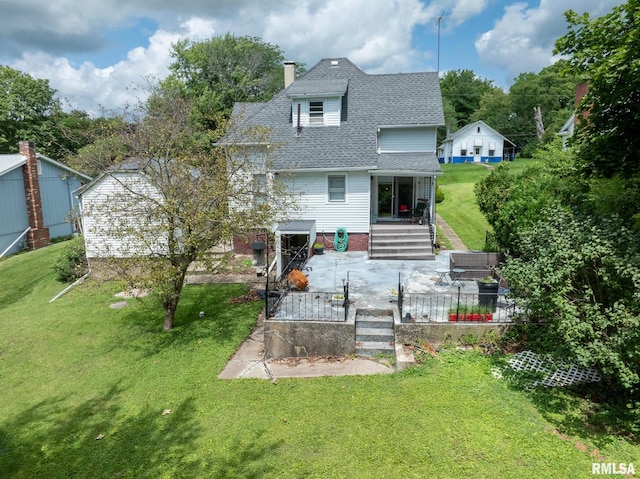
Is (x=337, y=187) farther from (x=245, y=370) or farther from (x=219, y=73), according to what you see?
(x=219, y=73)

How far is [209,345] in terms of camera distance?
37.1ft

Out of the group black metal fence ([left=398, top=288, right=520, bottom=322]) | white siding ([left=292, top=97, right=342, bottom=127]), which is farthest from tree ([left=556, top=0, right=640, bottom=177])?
A: white siding ([left=292, top=97, right=342, bottom=127])

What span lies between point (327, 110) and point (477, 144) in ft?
141

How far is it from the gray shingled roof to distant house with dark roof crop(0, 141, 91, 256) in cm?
1402

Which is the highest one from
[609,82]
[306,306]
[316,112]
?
[316,112]

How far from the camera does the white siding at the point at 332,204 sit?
18438 mm

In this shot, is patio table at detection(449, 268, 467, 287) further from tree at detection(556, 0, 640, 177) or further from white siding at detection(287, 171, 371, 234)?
white siding at detection(287, 171, 371, 234)

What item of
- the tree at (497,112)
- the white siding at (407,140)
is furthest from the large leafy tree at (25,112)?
the tree at (497,112)

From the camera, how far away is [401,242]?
17.7 m

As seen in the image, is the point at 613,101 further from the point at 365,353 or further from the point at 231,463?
the point at 231,463

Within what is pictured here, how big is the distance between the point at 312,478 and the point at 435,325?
16.3 ft

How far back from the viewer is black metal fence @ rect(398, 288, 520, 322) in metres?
10.2
